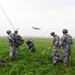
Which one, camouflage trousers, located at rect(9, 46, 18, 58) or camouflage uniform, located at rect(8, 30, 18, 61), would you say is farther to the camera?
camouflage trousers, located at rect(9, 46, 18, 58)

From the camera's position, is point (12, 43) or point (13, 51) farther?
point (13, 51)

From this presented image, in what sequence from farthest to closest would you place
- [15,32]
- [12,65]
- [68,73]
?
[15,32] < [12,65] < [68,73]

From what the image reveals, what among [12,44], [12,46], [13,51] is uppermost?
[12,44]

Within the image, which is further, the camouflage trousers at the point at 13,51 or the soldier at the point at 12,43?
the camouflage trousers at the point at 13,51

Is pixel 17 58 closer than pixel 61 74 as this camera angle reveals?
No

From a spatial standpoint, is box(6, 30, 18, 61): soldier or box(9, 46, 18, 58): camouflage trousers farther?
box(9, 46, 18, 58): camouflage trousers

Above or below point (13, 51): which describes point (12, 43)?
above

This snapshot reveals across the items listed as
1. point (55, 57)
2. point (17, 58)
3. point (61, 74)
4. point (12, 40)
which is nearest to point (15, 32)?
point (12, 40)

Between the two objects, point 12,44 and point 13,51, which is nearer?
point 12,44

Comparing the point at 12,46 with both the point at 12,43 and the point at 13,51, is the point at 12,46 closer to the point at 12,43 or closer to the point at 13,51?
the point at 12,43

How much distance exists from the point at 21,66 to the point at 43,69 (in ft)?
6.46

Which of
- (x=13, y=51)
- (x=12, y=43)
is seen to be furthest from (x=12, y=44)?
(x=13, y=51)

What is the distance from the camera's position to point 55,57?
17766mm

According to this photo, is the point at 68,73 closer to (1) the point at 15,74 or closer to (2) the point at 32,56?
(1) the point at 15,74
